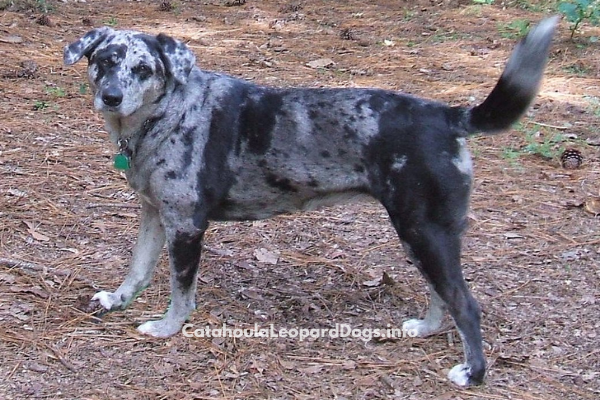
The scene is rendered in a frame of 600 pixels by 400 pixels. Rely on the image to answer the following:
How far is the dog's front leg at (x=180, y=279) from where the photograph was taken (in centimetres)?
362

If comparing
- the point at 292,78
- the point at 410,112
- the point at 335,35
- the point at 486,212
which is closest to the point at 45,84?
the point at 292,78

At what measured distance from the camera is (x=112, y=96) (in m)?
3.32

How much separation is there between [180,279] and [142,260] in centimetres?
32

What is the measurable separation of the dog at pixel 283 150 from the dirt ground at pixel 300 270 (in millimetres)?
247

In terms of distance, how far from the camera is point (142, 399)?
3281 millimetres

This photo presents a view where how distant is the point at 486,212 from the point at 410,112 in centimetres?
182

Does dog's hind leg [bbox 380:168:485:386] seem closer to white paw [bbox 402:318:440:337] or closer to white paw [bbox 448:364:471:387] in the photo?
white paw [bbox 448:364:471:387]

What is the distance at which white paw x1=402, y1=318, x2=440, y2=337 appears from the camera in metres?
3.80

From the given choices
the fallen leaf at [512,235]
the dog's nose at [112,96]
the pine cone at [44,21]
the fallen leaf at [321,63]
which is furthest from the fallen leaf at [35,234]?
the pine cone at [44,21]

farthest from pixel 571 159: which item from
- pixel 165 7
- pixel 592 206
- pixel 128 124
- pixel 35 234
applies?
pixel 165 7

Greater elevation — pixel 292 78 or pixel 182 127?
pixel 182 127

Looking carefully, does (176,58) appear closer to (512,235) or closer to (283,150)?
(283,150)

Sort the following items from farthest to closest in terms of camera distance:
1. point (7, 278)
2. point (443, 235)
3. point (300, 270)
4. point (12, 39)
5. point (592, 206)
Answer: point (12, 39) < point (592, 206) < point (300, 270) < point (7, 278) < point (443, 235)

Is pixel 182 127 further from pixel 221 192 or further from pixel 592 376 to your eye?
pixel 592 376
